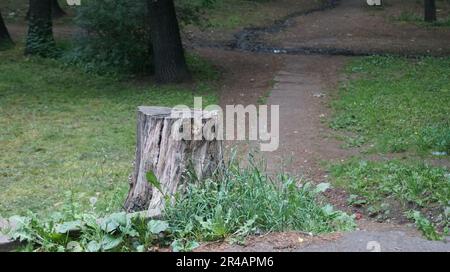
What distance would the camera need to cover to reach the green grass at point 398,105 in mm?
9719

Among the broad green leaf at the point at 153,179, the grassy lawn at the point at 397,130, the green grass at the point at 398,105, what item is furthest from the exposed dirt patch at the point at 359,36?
the broad green leaf at the point at 153,179

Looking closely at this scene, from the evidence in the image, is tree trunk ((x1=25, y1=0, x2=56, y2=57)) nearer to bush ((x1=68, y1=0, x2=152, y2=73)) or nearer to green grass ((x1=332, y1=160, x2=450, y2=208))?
bush ((x1=68, y1=0, x2=152, y2=73))

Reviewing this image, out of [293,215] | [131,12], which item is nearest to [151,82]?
[131,12]

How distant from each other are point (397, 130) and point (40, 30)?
1090 cm

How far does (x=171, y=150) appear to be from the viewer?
548cm

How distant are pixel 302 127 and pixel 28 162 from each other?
4275 millimetres

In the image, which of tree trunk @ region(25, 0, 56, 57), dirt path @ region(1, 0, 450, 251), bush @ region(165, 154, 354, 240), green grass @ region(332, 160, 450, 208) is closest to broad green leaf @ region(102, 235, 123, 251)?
bush @ region(165, 154, 354, 240)

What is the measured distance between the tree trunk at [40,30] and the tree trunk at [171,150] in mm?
13005

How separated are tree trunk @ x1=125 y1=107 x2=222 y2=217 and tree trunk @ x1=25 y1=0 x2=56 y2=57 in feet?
42.7

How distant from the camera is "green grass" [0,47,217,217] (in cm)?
820
